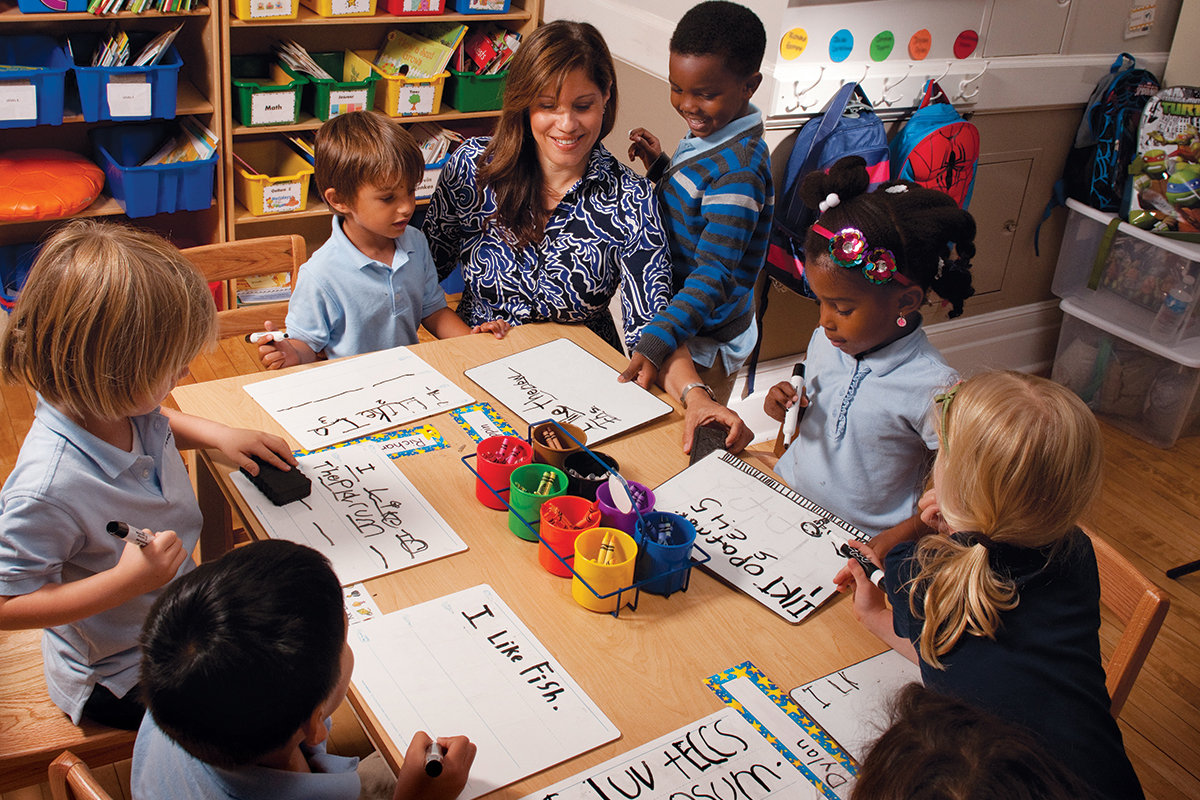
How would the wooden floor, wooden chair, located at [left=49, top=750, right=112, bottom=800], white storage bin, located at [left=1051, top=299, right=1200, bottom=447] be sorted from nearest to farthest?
1. wooden chair, located at [left=49, top=750, right=112, bottom=800]
2. the wooden floor
3. white storage bin, located at [left=1051, top=299, right=1200, bottom=447]

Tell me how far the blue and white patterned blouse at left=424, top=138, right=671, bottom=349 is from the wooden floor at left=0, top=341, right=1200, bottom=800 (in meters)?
0.86

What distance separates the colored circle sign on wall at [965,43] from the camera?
2.73 meters

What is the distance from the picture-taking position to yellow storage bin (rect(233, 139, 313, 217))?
313cm

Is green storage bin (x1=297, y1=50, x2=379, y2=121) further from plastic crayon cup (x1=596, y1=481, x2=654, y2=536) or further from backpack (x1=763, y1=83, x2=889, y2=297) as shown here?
plastic crayon cup (x1=596, y1=481, x2=654, y2=536)

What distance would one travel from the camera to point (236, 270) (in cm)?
183

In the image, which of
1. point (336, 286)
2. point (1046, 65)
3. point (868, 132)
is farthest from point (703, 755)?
point (1046, 65)

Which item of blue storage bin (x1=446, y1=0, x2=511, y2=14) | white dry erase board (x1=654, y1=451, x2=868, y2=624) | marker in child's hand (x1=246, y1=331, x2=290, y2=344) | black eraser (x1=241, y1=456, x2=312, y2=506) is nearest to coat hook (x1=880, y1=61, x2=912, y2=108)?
blue storage bin (x1=446, y1=0, x2=511, y2=14)

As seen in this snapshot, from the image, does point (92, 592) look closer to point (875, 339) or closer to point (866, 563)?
point (866, 563)

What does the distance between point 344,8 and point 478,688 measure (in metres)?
2.65

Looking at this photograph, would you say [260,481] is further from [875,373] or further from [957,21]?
[957,21]

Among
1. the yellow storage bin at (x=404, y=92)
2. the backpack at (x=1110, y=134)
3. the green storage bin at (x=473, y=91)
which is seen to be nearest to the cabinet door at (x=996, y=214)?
the backpack at (x=1110, y=134)

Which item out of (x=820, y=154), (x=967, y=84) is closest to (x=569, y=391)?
(x=820, y=154)

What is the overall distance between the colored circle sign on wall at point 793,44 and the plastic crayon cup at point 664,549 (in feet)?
5.33

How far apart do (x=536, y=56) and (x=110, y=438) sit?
3.36 feet
